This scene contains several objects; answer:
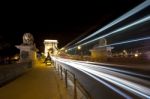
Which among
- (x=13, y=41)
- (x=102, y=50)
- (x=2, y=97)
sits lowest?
(x=2, y=97)

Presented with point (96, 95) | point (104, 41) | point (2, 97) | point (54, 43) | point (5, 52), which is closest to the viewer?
point (96, 95)

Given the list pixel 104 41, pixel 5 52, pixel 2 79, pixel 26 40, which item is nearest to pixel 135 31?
pixel 2 79

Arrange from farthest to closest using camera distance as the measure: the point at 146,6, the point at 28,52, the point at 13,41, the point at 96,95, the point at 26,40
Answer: the point at 13,41, the point at 26,40, the point at 28,52, the point at 146,6, the point at 96,95

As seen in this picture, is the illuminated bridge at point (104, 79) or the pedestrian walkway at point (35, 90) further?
the pedestrian walkway at point (35, 90)

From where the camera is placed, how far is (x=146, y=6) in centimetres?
1833

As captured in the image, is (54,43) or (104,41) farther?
(54,43)

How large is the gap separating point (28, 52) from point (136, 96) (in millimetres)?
45697

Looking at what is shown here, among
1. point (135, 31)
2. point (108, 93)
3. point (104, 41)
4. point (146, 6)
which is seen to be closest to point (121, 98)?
point (108, 93)

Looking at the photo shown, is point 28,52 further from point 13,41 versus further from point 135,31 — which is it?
point 13,41

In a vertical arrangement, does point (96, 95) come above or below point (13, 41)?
→ below

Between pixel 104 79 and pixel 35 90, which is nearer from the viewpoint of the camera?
pixel 35 90

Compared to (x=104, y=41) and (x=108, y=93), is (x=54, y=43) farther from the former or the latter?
(x=108, y=93)

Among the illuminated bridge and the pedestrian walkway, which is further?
the pedestrian walkway

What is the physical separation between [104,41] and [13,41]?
198ft
